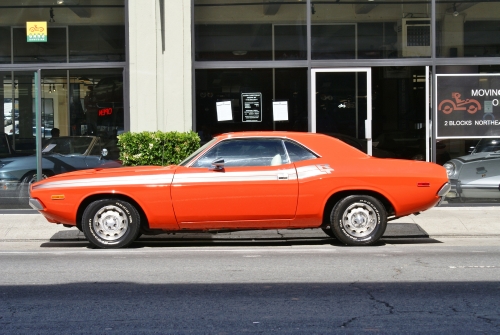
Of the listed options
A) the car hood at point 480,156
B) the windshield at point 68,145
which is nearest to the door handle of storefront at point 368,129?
the car hood at point 480,156

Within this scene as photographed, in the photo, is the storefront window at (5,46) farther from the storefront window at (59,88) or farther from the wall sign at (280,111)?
the wall sign at (280,111)

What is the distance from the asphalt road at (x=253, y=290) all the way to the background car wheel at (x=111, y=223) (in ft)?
0.69

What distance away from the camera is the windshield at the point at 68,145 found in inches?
532

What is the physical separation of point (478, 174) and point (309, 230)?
406cm

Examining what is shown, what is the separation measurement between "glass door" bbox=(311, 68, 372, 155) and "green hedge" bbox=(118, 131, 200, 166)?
2650mm

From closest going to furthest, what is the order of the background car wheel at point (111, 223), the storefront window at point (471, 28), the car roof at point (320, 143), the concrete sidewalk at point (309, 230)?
the background car wheel at point (111, 223) → the car roof at point (320, 143) → the concrete sidewalk at point (309, 230) → the storefront window at point (471, 28)

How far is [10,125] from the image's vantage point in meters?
13.5

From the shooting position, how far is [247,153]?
9.71 meters

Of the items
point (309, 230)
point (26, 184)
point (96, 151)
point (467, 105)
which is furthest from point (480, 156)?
point (26, 184)

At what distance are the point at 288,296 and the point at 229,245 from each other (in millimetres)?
3729

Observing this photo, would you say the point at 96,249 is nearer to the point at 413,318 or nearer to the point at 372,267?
the point at 372,267

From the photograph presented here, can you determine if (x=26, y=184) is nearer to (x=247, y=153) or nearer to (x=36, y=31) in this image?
(x=36, y=31)

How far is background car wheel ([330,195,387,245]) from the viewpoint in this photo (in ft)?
31.3

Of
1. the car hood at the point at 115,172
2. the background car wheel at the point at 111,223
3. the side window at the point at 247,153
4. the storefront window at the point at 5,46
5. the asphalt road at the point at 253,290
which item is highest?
Result: the storefront window at the point at 5,46
